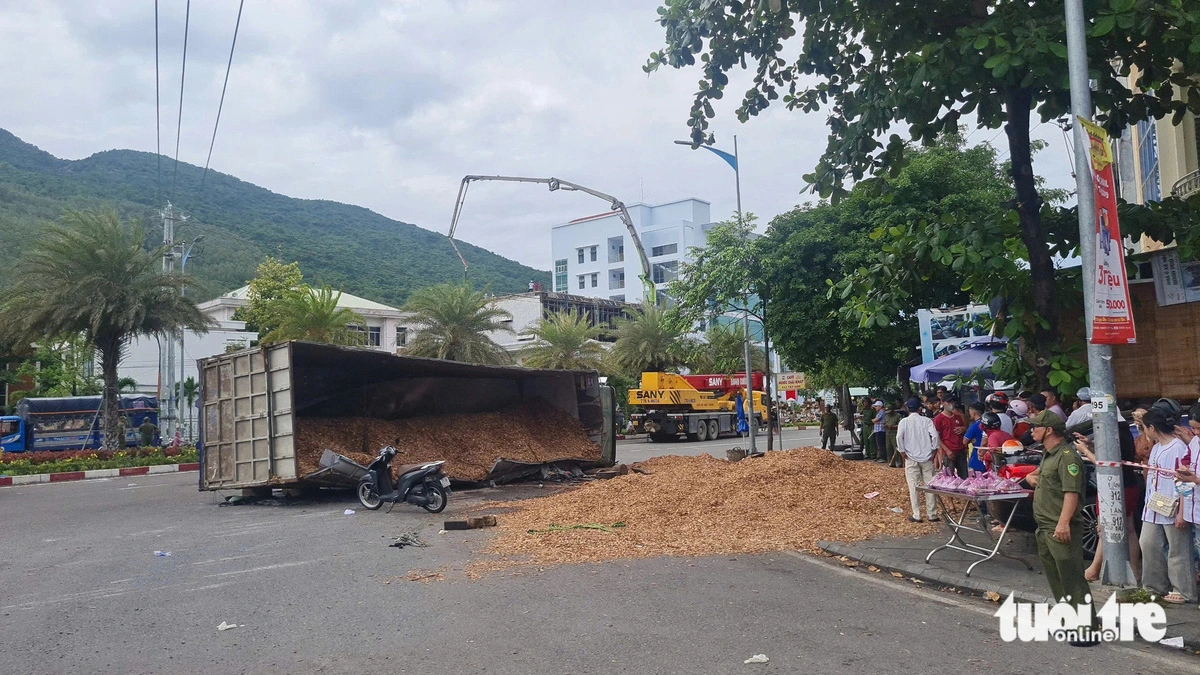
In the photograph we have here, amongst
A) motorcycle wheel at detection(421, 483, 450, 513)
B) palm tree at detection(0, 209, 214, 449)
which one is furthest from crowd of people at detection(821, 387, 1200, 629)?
palm tree at detection(0, 209, 214, 449)

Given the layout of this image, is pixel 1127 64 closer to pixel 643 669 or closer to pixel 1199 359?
pixel 1199 359

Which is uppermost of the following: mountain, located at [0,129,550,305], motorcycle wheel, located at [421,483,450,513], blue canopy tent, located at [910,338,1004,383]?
mountain, located at [0,129,550,305]

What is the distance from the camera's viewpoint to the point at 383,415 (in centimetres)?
1794

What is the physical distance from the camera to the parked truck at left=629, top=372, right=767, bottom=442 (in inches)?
1433

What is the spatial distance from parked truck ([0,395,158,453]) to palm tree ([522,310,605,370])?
17.3m

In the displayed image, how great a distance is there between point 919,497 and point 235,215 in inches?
4231

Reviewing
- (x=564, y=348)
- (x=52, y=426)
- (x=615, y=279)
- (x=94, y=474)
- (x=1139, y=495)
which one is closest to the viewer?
(x=1139, y=495)

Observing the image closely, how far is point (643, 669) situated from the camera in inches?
203

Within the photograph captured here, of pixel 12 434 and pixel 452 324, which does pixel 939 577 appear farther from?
pixel 12 434

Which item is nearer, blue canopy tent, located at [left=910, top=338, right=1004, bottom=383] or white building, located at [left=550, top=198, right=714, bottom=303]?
blue canopy tent, located at [left=910, top=338, right=1004, bottom=383]

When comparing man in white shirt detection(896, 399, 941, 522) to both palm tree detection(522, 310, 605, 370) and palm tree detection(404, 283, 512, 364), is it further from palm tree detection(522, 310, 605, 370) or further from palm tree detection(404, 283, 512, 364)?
palm tree detection(522, 310, 605, 370)

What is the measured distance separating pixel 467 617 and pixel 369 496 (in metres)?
8.00

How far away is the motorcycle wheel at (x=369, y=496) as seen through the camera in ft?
45.8

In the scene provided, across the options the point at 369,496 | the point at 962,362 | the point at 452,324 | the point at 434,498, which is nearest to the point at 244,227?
the point at 452,324
